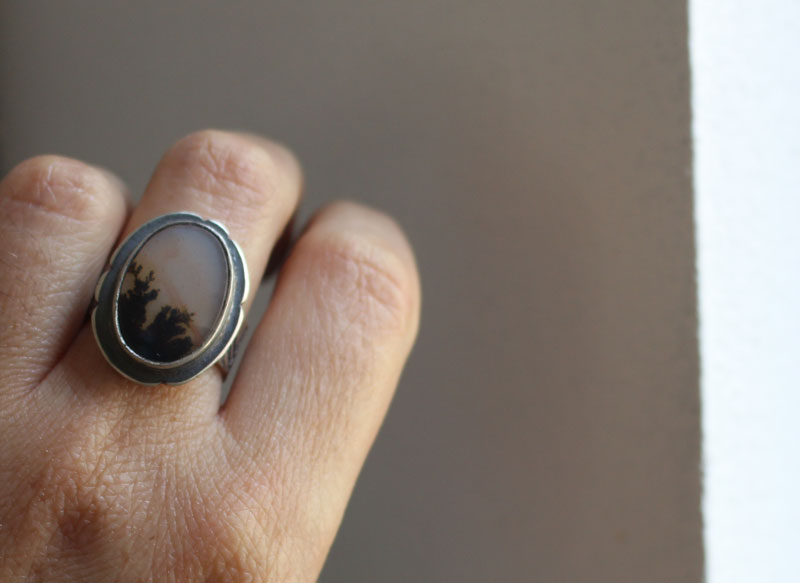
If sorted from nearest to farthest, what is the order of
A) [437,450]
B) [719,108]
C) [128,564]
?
[128,564]
[719,108]
[437,450]

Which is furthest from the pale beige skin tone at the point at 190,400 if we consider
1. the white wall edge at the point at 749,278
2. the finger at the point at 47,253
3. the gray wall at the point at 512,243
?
the white wall edge at the point at 749,278

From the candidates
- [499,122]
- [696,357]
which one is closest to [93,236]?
[499,122]

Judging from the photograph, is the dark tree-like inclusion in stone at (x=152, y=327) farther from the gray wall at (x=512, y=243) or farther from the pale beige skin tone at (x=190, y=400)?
the gray wall at (x=512, y=243)

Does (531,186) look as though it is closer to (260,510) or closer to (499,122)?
(499,122)

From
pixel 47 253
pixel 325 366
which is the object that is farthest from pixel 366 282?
pixel 47 253

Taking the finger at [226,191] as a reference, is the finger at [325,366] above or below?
below

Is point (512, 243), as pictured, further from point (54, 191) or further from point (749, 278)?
point (54, 191)
